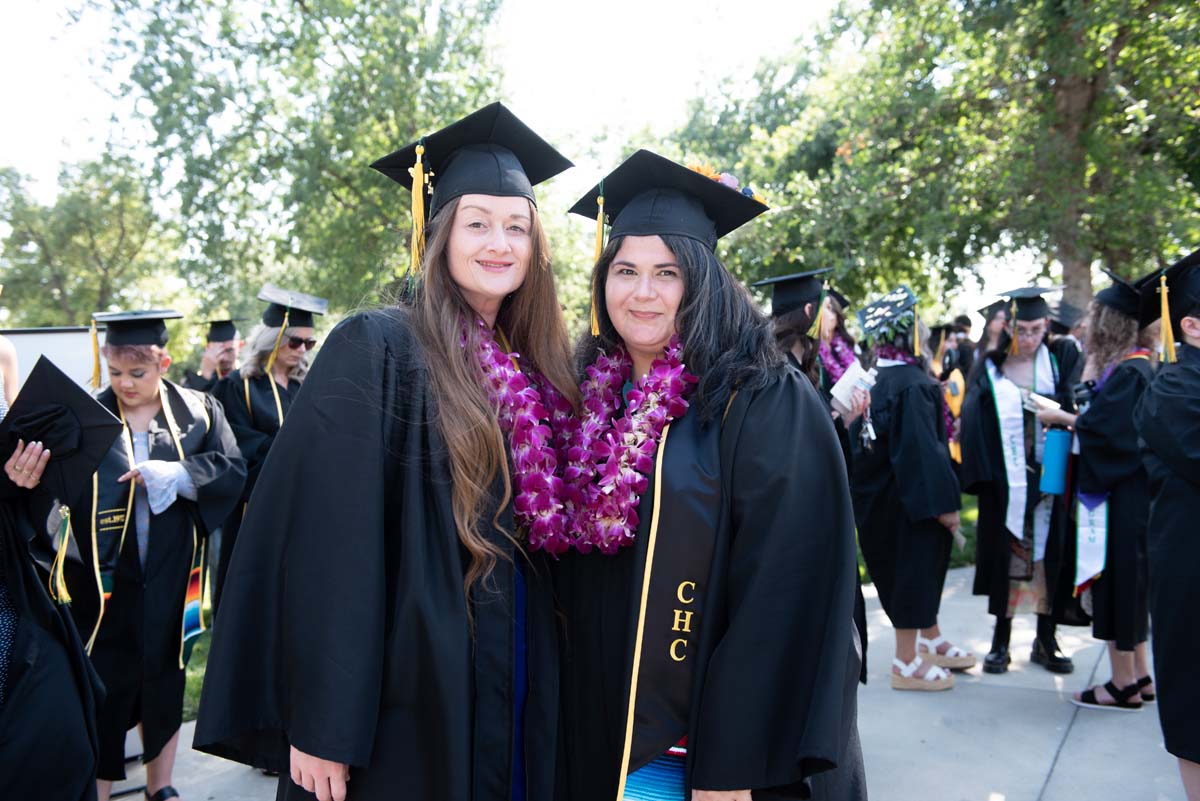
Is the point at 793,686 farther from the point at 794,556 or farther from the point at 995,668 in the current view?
the point at 995,668

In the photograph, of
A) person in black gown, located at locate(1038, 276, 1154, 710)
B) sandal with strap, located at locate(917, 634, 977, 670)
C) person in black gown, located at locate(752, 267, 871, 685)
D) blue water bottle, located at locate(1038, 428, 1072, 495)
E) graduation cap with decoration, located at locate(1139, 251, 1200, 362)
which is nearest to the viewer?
graduation cap with decoration, located at locate(1139, 251, 1200, 362)

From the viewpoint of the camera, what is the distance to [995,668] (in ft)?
18.0

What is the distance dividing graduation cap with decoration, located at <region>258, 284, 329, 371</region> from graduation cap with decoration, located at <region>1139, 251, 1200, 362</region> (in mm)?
4353

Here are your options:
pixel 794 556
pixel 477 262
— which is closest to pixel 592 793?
pixel 794 556

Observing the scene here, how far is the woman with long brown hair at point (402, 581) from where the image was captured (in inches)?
76.5

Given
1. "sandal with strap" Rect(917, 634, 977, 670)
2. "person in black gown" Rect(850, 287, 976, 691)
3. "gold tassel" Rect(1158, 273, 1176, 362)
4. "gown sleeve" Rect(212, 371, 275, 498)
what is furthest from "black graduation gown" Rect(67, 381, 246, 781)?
"sandal with strap" Rect(917, 634, 977, 670)

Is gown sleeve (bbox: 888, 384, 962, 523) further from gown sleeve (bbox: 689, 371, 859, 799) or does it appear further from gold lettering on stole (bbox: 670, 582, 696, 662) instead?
gold lettering on stole (bbox: 670, 582, 696, 662)

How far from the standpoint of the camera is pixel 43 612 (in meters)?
2.75

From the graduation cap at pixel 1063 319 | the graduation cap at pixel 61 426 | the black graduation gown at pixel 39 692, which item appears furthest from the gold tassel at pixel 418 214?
the graduation cap at pixel 1063 319

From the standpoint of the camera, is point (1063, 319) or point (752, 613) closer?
point (752, 613)

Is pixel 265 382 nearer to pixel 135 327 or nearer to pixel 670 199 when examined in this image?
pixel 135 327

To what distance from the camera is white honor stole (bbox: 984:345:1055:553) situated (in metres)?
5.36

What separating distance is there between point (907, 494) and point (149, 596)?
3.91 metres

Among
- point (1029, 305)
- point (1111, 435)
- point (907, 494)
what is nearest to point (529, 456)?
point (907, 494)
